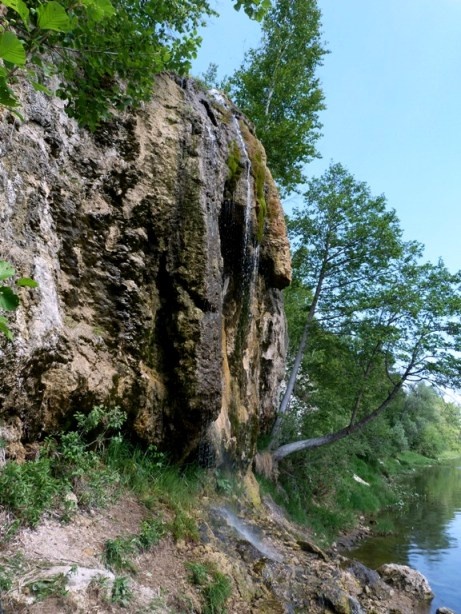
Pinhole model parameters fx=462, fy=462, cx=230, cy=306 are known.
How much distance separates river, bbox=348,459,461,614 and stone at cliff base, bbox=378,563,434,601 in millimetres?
256

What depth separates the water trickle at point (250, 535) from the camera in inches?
251

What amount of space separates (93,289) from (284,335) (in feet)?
24.6

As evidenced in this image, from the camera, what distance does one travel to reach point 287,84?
16078 millimetres

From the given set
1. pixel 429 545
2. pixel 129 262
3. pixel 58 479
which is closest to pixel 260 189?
pixel 129 262

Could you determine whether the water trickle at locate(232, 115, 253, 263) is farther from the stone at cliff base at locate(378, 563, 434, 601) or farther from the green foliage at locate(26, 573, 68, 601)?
the stone at cliff base at locate(378, 563, 434, 601)

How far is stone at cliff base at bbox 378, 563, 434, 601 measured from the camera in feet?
29.1

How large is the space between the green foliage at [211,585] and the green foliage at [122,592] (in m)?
1.08

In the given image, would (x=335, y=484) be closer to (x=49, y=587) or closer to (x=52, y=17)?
(x=49, y=587)

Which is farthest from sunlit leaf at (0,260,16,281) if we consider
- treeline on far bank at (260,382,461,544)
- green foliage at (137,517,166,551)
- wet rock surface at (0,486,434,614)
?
treeline on far bank at (260,382,461,544)

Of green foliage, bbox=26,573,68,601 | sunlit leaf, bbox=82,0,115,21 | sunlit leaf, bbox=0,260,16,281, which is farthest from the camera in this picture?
green foliage, bbox=26,573,68,601

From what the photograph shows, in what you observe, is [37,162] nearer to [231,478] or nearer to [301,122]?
[231,478]

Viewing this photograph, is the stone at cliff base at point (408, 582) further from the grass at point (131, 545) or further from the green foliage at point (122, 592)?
the green foliage at point (122, 592)

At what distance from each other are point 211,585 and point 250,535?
2369mm

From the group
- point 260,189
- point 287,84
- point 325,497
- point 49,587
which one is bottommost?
point 325,497
